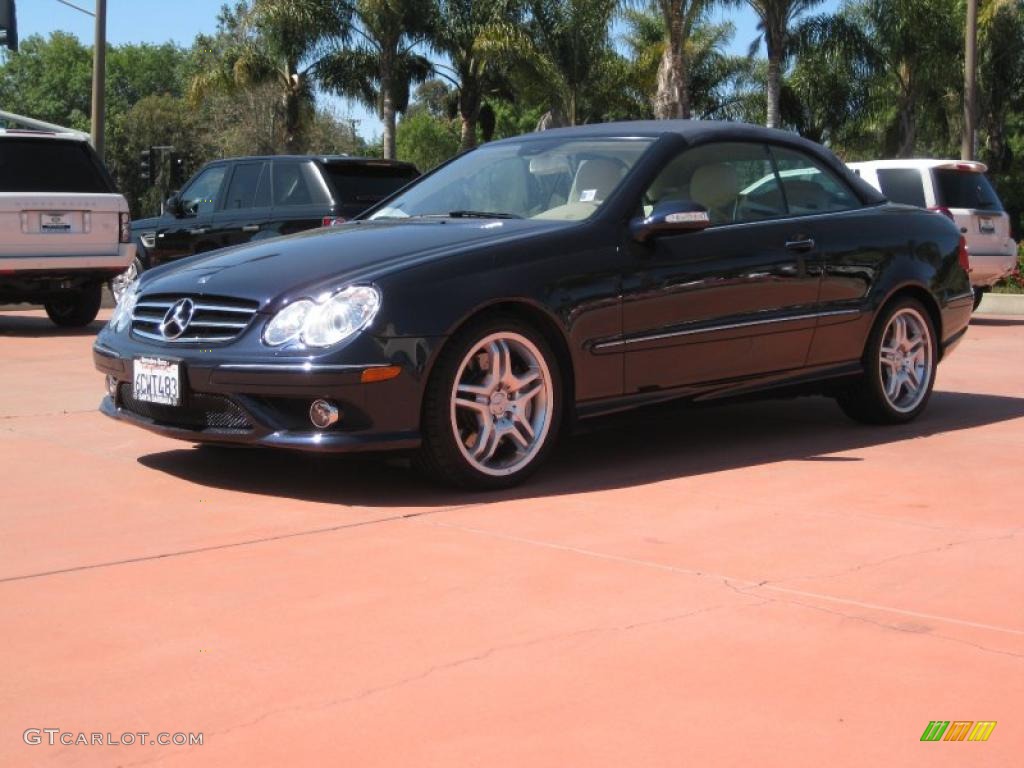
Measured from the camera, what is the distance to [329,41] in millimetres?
35250

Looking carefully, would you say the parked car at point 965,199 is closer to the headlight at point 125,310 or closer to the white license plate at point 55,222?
the white license plate at point 55,222

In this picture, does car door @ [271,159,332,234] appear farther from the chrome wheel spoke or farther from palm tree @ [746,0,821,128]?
palm tree @ [746,0,821,128]

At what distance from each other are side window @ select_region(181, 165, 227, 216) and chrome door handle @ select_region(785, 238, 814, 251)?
8.90m

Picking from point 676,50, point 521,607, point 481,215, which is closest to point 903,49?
point 676,50

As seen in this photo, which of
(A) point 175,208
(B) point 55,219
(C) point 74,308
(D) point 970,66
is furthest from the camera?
(D) point 970,66

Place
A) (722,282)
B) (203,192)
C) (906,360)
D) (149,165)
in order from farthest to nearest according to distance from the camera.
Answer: (149,165)
(203,192)
(906,360)
(722,282)

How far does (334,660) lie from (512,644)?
479mm

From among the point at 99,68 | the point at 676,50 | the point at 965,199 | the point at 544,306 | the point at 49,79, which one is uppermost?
the point at 49,79

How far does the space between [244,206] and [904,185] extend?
6975 millimetres

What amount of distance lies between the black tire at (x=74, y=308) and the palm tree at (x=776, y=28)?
72.8 feet

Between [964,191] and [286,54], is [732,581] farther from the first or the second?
[286,54]

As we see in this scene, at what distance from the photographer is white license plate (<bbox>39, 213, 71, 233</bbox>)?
13.3 m

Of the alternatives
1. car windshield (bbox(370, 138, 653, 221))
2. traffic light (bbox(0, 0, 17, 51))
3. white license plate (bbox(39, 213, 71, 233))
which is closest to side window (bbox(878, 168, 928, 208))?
white license plate (bbox(39, 213, 71, 233))

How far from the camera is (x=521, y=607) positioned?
4352 millimetres
